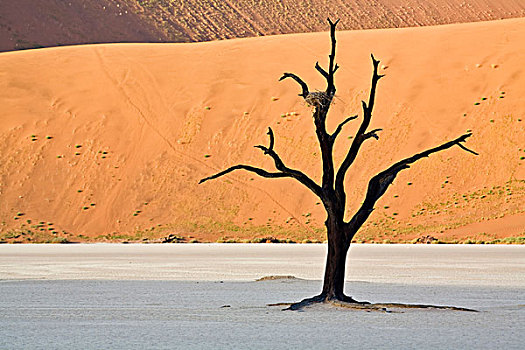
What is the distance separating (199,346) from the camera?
9.57 m

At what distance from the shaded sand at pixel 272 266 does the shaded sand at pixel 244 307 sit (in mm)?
44

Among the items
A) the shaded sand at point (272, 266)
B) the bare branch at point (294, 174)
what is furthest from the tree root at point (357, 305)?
the shaded sand at point (272, 266)

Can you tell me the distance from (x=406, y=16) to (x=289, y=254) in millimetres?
85639

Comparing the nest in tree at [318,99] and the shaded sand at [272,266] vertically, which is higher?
the nest in tree at [318,99]

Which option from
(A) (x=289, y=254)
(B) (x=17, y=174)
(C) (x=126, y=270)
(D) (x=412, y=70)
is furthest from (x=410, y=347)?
(D) (x=412, y=70)

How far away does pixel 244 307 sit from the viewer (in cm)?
1377

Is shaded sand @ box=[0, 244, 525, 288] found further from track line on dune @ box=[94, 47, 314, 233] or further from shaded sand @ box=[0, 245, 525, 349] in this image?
track line on dune @ box=[94, 47, 314, 233]

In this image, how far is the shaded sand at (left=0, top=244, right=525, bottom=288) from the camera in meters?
20.2

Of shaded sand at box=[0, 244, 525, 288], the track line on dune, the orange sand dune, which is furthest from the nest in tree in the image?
the track line on dune

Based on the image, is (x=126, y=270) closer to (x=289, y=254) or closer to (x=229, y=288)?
(x=229, y=288)

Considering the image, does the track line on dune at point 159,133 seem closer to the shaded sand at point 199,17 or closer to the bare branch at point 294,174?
the shaded sand at point 199,17

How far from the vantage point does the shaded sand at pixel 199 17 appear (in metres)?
94.5

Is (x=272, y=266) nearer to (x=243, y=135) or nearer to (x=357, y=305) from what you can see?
(x=357, y=305)

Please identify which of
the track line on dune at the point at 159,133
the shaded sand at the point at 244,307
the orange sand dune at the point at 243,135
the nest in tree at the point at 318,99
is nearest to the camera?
the shaded sand at the point at 244,307
